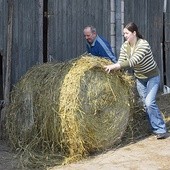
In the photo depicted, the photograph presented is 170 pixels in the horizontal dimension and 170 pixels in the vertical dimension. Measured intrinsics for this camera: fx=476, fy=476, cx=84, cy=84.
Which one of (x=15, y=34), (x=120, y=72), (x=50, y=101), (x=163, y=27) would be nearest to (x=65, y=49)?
(x=15, y=34)

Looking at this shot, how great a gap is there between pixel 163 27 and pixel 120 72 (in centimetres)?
446

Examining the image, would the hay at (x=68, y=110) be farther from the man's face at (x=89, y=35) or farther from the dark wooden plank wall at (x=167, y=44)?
the dark wooden plank wall at (x=167, y=44)

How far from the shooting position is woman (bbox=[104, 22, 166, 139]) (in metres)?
6.77

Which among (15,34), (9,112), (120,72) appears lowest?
(9,112)

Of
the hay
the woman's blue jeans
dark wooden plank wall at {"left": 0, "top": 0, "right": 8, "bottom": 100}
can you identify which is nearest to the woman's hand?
the hay

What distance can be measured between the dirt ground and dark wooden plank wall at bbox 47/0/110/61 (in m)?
1.96

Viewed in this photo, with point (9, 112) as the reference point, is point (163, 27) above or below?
above

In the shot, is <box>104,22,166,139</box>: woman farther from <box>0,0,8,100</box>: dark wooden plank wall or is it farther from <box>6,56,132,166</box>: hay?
<box>0,0,8,100</box>: dark wooden plank wall

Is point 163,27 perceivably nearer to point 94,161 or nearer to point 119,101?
point 119,101

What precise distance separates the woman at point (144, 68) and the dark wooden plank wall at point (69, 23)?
1351mm

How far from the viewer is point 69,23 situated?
8.06 metres

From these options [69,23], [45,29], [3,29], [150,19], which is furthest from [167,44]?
[3,29]

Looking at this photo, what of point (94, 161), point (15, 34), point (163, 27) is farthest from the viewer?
point (163, 27)

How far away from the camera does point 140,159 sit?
609 centimetres
